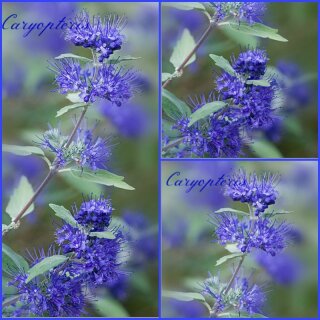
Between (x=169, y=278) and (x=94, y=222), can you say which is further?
(x=169, y=278)

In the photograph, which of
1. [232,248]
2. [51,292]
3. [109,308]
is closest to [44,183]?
[51,292]

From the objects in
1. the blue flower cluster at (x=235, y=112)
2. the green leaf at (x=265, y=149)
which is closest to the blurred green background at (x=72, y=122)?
the blue flower cluster at (x=235, y=112)

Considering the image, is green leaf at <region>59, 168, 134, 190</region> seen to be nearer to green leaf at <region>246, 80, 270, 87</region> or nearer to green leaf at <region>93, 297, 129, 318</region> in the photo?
green leaf at <region>93, 297, 129, 318</region>

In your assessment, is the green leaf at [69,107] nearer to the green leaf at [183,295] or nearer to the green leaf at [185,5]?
the green leaf at [185,5]

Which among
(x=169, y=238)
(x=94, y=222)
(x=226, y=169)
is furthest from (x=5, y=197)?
(x=226, y=169)

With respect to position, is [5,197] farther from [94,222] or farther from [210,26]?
[210,26]

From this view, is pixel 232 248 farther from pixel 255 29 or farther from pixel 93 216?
pixel 255 29

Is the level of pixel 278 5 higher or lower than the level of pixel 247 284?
higher
